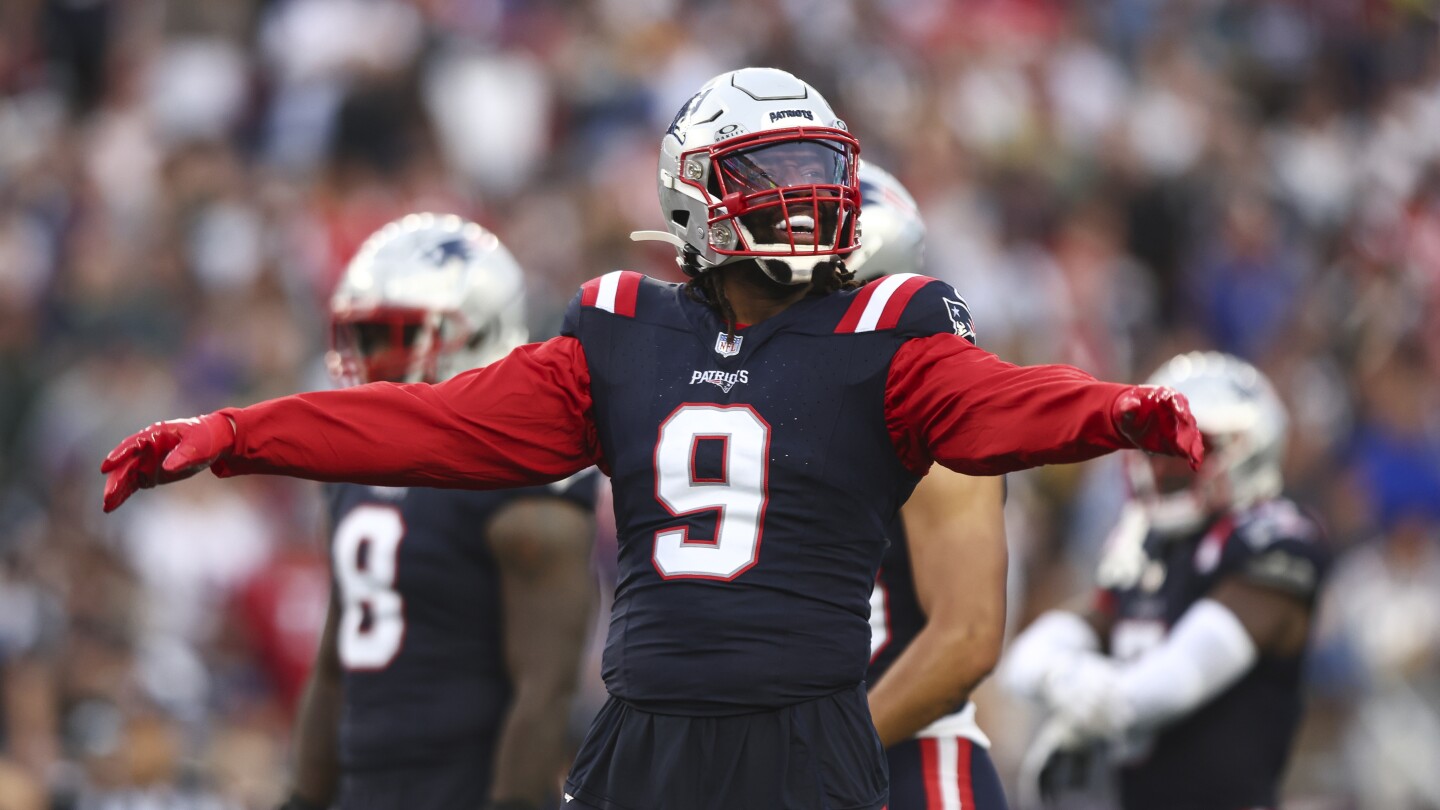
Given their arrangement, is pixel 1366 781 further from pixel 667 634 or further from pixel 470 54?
pixel 667 634

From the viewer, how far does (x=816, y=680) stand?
3.60 meters

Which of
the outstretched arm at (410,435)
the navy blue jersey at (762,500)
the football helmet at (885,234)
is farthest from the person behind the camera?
the football helmet at (885,234)

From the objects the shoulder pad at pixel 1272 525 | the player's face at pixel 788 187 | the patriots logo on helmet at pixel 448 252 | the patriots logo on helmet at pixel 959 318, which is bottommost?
the shoulder pad at pixel 1272 525

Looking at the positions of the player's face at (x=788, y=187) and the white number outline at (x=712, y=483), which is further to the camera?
the player's face at (x=788, y=187)

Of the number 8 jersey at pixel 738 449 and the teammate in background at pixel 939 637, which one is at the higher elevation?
the number 8 jersey at pixel 738 449

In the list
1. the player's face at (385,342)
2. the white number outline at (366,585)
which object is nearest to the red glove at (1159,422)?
the white number outline at (366,585)

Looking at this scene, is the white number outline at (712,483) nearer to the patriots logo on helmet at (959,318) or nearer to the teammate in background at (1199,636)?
the patriots logo on helmet at (959,318)

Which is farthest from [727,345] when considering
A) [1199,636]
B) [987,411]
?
[1199,636]

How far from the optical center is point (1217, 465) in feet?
19.9

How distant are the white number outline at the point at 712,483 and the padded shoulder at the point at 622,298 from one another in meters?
0.26

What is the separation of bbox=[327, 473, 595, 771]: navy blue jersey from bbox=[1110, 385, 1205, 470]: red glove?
186 cm

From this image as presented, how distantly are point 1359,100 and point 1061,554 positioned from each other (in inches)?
211

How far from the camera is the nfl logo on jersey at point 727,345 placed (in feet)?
12.3

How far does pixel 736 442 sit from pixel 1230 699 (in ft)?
8.98
